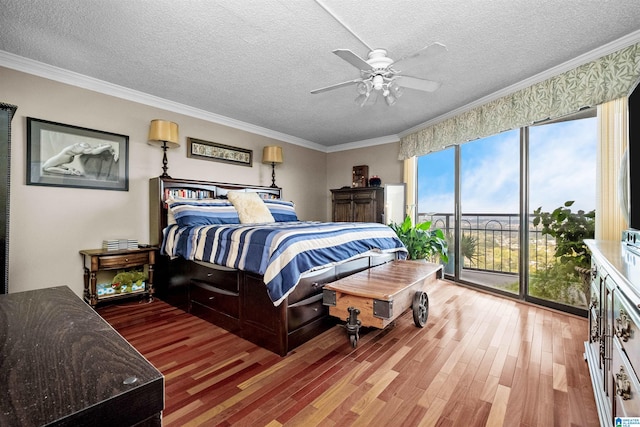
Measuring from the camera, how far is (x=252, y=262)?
218cm

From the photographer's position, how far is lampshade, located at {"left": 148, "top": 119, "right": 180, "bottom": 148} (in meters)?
3.41

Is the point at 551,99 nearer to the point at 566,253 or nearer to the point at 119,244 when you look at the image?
the point at 566,253

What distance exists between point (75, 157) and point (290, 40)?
262 cm

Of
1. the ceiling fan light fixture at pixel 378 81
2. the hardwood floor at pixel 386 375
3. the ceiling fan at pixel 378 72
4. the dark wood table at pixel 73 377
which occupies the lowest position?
the hardwood floor at pixel 386 375

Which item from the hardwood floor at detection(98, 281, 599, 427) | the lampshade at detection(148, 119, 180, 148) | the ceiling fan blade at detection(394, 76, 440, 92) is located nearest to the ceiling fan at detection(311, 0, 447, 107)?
the ceiling fan blade at detection(394, 76, 440, 92)

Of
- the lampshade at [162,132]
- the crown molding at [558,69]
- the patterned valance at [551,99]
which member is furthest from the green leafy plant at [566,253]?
the lampshade at [162,132]

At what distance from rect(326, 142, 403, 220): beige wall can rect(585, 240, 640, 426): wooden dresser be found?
12.6ft

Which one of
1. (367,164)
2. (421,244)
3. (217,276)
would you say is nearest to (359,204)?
(367,164)

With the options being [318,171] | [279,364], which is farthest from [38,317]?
[318,171]

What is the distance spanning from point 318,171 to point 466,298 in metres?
Result: 3.84

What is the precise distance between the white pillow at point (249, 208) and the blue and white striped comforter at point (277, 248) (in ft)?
2.25

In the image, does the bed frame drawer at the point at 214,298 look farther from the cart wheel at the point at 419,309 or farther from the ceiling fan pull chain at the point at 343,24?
the ceiling fan pull chain at the point at 343,24

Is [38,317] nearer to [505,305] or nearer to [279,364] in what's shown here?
[279,364]

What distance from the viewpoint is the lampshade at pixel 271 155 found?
479 cm
